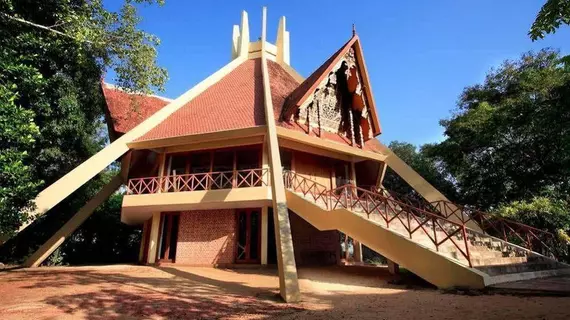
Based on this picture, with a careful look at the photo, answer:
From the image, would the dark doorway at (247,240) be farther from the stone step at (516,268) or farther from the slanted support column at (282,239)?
the stone step at (516,268)

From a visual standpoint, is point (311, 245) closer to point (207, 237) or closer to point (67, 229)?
point (207, 237)

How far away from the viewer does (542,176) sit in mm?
14812

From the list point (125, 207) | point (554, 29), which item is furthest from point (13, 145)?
point (554, 29)

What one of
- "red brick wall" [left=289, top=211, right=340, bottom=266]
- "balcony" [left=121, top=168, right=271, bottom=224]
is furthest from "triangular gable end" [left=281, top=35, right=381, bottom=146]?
"red brick wall" [left=289, top=211, right=340, bottom=266]

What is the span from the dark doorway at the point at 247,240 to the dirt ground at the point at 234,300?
2.77 meters

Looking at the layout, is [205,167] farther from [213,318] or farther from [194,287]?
[213,318]

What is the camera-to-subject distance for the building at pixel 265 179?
9.32 meters

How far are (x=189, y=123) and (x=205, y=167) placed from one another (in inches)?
76.0

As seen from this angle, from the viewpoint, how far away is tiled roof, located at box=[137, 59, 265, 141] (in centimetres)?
1224

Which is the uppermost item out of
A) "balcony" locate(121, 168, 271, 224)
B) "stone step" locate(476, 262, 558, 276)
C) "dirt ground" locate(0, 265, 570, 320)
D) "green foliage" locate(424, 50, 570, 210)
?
"green foliage" locate(424, 50, 570, 210)

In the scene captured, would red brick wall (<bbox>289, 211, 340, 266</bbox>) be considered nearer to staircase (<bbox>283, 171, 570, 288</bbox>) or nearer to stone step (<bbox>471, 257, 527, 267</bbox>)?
staircase (<bbox>283, 171, 570, 288</bbox>)

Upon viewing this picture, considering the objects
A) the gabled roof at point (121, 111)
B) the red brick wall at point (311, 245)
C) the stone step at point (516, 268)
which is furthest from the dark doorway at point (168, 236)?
the stone step at point (516, 268)

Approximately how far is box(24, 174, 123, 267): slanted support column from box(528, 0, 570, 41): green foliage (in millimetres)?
16418

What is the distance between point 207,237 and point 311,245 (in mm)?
4328
